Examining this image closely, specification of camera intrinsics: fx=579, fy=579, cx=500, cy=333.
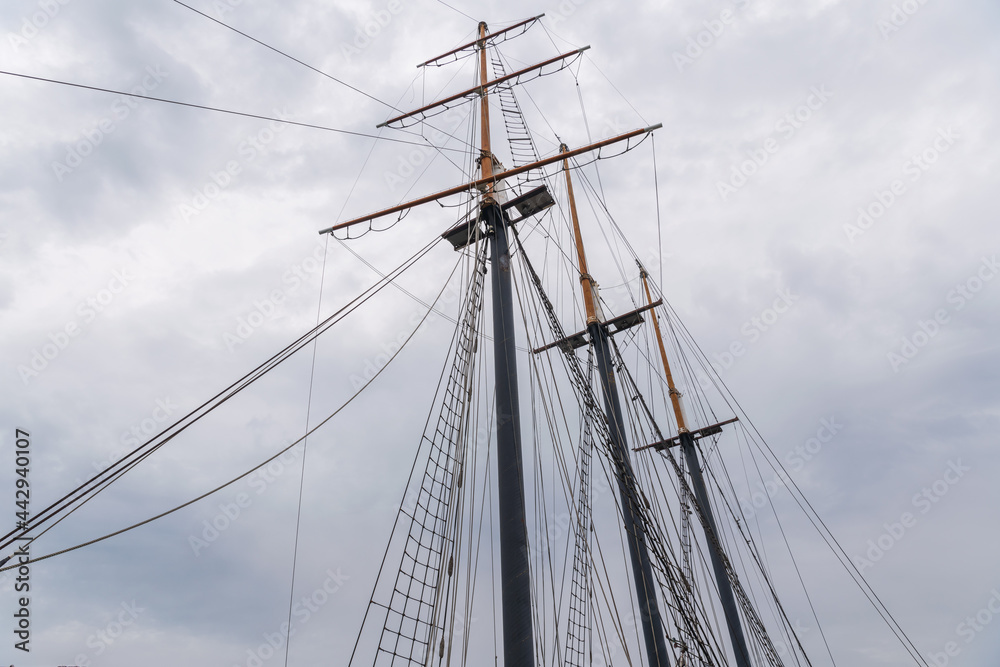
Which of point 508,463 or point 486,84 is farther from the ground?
point 486,84

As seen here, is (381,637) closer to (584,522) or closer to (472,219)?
(472,219)

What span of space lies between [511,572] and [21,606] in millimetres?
5871

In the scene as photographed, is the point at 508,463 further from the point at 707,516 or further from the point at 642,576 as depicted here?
the point at 707,516

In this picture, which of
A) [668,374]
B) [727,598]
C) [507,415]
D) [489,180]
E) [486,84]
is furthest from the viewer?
[668,374]

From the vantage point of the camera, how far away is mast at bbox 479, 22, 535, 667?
308 inches

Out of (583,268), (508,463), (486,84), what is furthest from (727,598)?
(486,84)

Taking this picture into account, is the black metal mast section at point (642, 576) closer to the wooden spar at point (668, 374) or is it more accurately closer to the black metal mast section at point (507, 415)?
the black metal mast section at point (507, 415)

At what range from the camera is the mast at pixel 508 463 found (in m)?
7.83

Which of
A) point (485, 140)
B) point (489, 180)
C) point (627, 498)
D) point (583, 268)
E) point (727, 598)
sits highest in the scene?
point (583, 268)

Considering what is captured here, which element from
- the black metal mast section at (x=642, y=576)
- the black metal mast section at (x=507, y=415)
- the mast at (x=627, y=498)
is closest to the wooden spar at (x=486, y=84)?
the black metal mast section at (x=507, y=415)

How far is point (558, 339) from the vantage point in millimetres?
13094

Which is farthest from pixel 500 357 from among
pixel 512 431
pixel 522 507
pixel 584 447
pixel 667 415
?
pixel 667 415

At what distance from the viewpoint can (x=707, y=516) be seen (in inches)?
893

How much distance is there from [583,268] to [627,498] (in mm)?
10571
